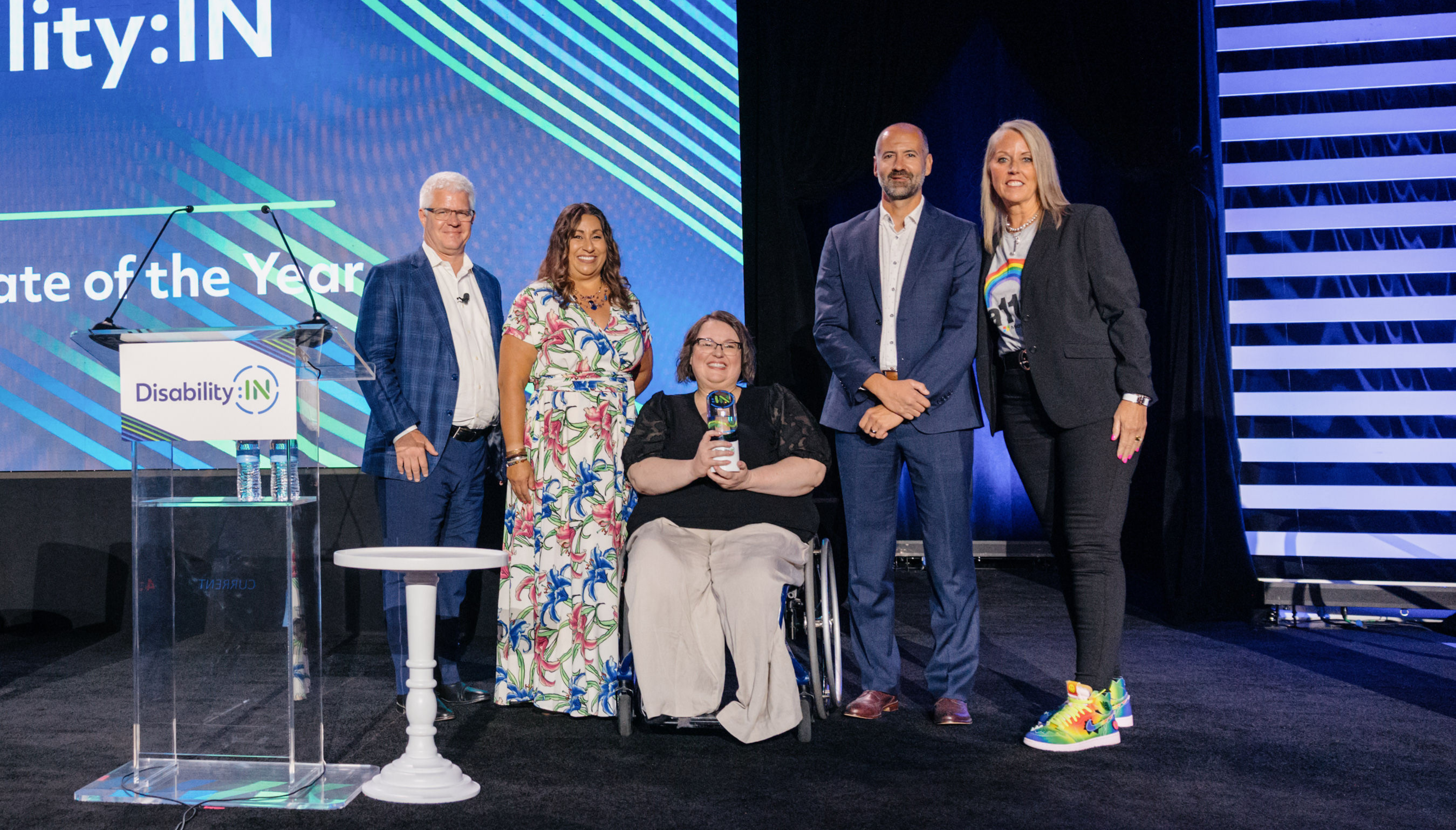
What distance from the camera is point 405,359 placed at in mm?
2957

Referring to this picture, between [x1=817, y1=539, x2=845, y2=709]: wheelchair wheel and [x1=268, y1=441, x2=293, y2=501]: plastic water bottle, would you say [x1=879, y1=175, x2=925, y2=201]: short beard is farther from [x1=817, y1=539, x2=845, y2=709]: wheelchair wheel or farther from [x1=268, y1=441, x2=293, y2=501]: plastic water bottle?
[x1=268, y1=441, x2=293, y2=501]: plastic water bottle

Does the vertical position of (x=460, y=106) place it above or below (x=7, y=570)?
above

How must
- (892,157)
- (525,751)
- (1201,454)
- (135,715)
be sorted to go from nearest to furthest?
(135,715) < (525,751) < (892,157) < (1201,454)

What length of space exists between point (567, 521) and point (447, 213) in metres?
1.01

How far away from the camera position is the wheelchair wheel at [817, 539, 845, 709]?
265cm

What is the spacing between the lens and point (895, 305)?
2.81m

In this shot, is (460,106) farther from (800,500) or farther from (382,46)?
(800,500)

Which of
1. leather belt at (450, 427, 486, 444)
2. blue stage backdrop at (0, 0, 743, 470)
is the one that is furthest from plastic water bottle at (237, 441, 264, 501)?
blue stage backdrop at (0, 0, 743, 470)

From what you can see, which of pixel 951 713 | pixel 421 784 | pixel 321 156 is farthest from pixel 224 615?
pixel 321 156

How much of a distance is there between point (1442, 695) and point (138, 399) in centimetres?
359

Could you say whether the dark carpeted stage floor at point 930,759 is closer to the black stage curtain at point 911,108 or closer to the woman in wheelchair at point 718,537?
the woman in wheelchair at point 718,537

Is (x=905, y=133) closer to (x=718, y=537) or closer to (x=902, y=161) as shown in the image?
(x=902, y=161)

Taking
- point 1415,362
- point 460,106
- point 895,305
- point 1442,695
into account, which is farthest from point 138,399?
point 1415,362

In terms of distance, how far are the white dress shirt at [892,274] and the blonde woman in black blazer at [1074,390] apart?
0.27 m
